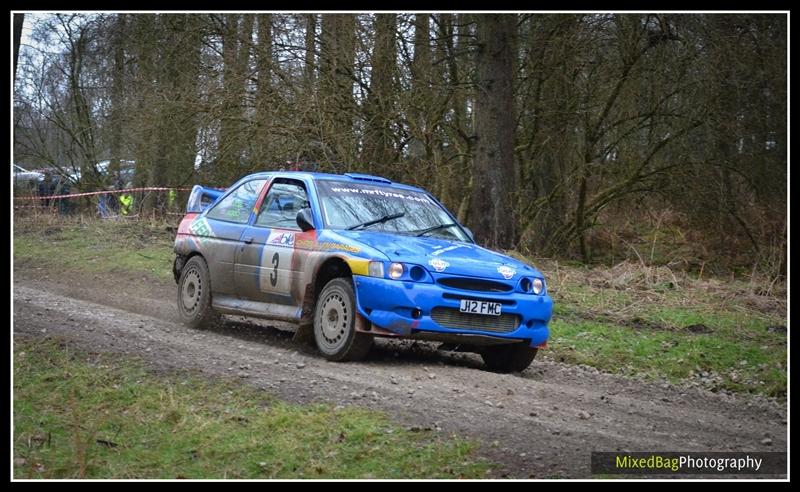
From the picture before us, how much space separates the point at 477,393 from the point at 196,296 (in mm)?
4260

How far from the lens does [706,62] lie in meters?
17.2

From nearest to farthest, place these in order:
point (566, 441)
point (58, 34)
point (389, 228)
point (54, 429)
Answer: point (566, 441) < point (54, 429) < point (389, 228) < point (58, 34)

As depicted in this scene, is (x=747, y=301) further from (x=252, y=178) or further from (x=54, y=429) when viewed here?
(x=54, y=429)

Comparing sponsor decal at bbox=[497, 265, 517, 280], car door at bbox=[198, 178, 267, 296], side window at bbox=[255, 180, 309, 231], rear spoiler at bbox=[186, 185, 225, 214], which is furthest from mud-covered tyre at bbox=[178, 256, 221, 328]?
sponsor decal at bbox=[497, 265, 517, 280]

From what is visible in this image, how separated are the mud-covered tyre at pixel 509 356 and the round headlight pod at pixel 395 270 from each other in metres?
1.37

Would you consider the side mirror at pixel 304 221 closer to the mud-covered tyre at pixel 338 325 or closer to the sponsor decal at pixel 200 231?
the mud-covered tyre at pixel 338 325

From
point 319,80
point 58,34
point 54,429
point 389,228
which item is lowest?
point 54,429

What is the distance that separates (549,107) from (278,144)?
543 centimetres

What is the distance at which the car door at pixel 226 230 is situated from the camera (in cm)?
1011

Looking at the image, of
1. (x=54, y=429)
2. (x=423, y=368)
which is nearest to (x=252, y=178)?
(x=423, y=368)

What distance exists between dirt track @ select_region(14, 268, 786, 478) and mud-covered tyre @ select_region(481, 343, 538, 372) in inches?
4.9

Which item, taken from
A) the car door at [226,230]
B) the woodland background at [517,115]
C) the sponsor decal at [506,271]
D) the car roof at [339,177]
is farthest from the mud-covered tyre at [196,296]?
the woodland background at [517,115]

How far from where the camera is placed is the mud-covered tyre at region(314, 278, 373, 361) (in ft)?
27.4

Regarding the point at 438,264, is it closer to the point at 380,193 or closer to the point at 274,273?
the point at 380,193
